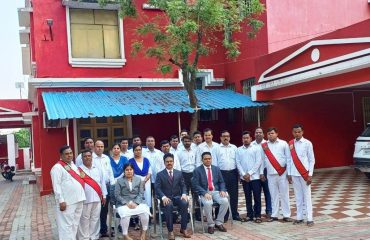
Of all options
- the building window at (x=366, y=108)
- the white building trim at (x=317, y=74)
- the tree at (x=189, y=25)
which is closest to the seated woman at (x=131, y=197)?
the tree at (x=189, y=25)

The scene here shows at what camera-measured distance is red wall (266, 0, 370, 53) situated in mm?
12430

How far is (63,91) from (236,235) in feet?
24.8

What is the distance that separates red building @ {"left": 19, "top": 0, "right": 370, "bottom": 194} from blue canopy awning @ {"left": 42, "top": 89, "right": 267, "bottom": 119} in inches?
8.5

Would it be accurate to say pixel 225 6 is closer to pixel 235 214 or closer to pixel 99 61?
pixel 99 61

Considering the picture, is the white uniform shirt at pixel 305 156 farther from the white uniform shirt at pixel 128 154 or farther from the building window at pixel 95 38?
the building window at pixel 95 38

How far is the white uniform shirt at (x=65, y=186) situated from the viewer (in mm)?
5605

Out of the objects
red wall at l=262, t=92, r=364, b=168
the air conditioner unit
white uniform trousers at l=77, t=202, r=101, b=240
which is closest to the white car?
red wall at l=262, t=92, r=364, b=168

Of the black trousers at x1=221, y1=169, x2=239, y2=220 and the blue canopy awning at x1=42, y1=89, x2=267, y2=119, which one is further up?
the blue canopy awning at x1=42, y1=89, x2=267, y2=119

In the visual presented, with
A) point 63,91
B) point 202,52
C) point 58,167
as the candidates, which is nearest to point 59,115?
point 63,91

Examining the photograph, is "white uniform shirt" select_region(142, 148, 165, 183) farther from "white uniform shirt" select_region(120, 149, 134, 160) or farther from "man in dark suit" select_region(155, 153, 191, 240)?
"man in dark suit" select_region(155, 153, 191, 240)

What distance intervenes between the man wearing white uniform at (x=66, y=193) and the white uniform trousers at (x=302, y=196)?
11.1 ft

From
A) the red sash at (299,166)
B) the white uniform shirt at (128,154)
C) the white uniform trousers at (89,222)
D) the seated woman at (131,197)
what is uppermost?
the white uniform shirt at (128,154)

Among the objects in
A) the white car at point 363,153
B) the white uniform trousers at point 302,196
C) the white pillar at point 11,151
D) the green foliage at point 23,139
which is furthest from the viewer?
the green foliage at point 23,139

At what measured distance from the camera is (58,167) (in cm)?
567
